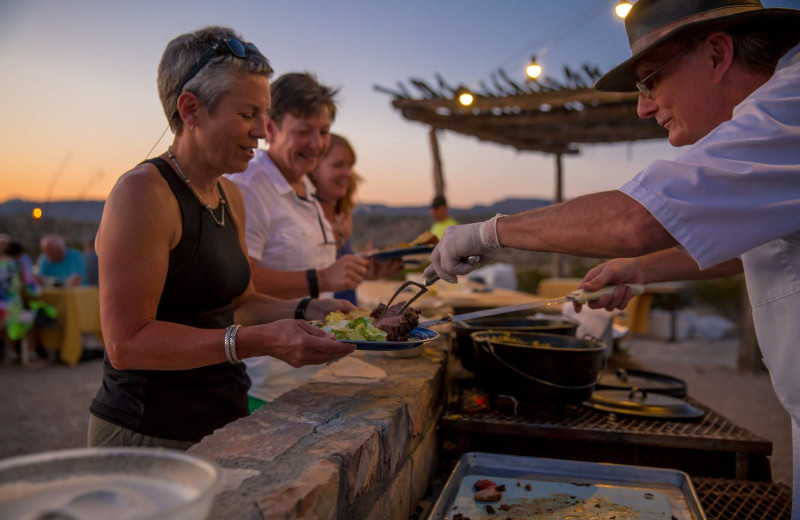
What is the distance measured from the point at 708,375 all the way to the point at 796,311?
838 centimetres

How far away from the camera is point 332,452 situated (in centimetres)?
140

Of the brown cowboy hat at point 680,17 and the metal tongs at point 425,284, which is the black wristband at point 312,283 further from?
the brown cowboy hat at point 680,17

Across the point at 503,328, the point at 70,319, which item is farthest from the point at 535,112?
the point at 70,319

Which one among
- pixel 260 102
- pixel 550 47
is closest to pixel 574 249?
pixel 260 102

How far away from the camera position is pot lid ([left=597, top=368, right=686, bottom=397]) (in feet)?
9.55

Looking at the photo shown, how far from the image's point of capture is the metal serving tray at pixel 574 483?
5.88 ft

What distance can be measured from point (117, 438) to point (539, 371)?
60.6 inches

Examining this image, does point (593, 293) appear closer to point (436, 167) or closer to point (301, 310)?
point (301, 310)

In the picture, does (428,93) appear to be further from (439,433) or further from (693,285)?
(693,285)

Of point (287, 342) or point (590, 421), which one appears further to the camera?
point (590, 421)

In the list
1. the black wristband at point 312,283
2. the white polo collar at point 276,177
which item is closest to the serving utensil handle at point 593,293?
the black wristband at point 312,283

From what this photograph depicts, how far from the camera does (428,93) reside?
275 inches

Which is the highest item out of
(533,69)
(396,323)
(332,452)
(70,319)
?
(533,69)

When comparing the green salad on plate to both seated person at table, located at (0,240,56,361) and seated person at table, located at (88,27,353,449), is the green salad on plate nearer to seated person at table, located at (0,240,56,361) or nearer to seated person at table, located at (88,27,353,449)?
seated person at table, located at (88,27,353,449)
